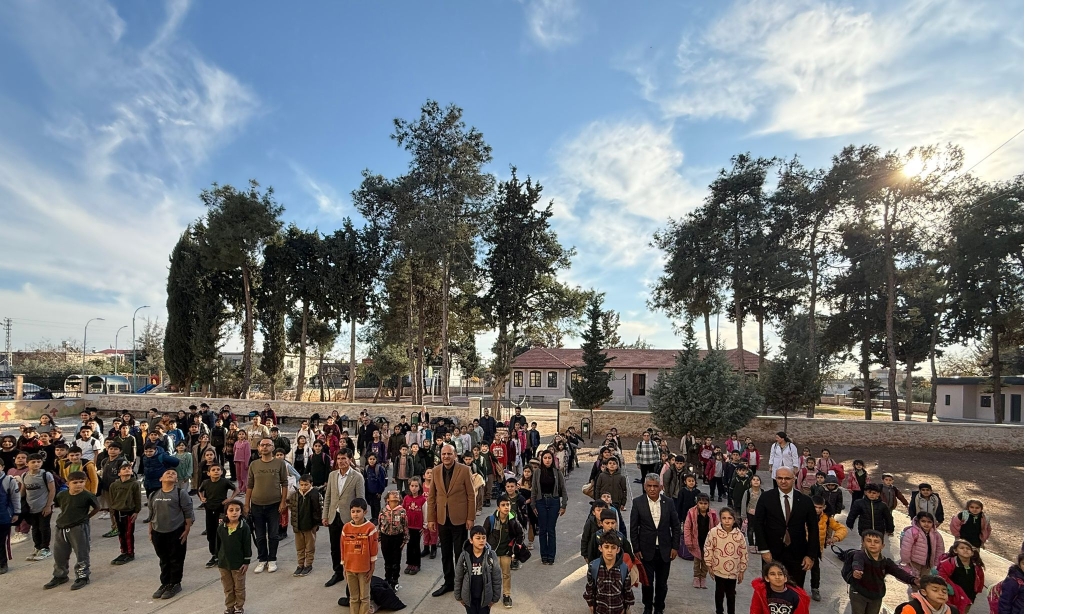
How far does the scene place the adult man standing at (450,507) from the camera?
21.4 feet

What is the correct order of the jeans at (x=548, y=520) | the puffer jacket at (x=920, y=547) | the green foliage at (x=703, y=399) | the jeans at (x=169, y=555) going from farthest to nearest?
the green foliage at (x=703, y=399)
the jeans at (x=548, y=520)
the jeans at (x=169, y=555)
the puffer jacket at (x=920, y=547)

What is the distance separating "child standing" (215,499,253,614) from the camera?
18.4 ft

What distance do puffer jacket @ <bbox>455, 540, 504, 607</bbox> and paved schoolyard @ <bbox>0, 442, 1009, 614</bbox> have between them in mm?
1195

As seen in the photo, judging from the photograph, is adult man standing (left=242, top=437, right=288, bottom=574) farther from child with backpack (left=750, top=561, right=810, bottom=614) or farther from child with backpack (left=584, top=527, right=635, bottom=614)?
child with backpack (left=750, top=561, right=810, bottom=614)

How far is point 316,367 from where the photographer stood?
52781 mm

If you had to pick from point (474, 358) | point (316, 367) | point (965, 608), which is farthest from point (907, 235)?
point (316, 367)

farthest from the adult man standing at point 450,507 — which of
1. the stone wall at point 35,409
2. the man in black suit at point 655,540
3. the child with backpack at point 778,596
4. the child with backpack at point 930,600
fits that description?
the stone wall at point 35,409

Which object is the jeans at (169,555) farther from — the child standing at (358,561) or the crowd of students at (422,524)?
the child standing at (358,561)

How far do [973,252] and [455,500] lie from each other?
26352 mm

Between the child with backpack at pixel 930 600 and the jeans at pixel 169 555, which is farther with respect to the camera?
the jeans at pixel 169 555

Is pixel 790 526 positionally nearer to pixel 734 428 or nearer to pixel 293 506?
pixel 293 506

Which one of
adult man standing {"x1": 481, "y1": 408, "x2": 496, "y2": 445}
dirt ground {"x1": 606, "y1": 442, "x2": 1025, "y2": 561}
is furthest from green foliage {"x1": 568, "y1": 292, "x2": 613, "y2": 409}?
adult man standing {"x1": 481, "y1": 408, "x2": 496, "y2": 445}

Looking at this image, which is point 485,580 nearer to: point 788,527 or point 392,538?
point 392,538

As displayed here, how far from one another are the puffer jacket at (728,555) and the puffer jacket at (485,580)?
2210 mm
